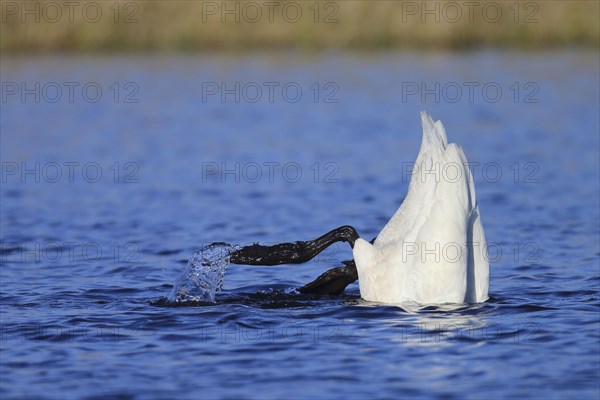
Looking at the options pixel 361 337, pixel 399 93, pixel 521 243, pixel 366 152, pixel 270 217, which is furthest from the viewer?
pixel 399 93

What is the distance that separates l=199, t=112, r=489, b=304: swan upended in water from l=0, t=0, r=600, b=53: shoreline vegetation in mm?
18425

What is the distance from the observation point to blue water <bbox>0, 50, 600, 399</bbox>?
7.26 meters

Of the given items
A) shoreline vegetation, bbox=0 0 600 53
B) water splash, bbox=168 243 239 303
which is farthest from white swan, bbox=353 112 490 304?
shoreline vegetation, bbox=0 0 600 53

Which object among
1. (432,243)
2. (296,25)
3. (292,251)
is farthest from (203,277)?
(296,25)

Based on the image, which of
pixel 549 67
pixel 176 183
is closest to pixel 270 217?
pixel 176 183

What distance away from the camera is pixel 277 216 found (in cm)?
1364

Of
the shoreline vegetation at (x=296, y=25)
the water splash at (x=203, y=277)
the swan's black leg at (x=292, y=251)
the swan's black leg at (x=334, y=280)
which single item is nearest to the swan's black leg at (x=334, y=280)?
the swan's black leg at (x=334, y=280)

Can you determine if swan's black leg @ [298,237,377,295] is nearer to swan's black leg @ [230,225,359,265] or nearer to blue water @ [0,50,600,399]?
blue water @ [0,50,600,399]

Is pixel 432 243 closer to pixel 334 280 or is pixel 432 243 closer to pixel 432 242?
pixel 432 242

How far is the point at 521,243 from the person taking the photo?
1170 cm

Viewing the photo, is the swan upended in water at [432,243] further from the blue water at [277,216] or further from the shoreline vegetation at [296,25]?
the shoreline vegetation at [296,25]

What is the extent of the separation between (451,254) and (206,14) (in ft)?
65.8

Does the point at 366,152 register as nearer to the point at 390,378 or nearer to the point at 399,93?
the point at 399,93

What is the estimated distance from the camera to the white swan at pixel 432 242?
8055mm
